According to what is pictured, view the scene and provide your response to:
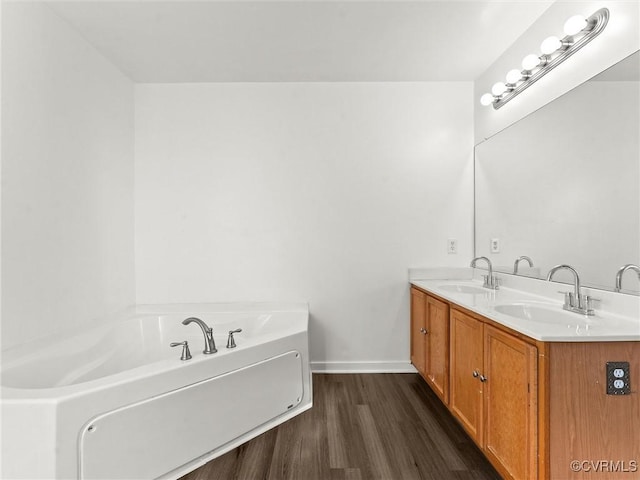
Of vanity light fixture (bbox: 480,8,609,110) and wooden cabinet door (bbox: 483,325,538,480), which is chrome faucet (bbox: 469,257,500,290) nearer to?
wooden cabinet door (bbox: 483,325,538,480)

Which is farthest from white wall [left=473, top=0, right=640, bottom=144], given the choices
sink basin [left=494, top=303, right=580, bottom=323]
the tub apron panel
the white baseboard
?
the tub apron panel

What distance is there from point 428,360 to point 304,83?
238cm

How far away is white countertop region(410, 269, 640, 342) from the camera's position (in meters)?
1.21

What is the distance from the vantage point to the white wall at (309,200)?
2.92 meters

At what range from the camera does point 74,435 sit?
1.31 metres

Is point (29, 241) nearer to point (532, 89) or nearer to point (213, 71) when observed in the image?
point (213, 71)

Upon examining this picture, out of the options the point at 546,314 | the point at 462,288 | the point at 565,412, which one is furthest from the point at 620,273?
the point at 462,288

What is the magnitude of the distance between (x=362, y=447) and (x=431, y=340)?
870 millimetres

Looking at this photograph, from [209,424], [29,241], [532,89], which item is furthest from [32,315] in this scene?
[532,89]

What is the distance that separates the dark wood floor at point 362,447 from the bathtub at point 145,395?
125 millimetres

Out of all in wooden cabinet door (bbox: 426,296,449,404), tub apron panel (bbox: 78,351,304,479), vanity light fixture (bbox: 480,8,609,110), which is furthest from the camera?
wooden cabinet door (bbox: 426,296,449,404)

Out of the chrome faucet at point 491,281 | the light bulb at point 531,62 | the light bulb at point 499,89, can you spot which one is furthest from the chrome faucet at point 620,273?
the light bulb at point 499,89

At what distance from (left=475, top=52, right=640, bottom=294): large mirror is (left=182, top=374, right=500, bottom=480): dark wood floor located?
1.07m

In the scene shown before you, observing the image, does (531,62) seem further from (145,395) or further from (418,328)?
(145,395)
